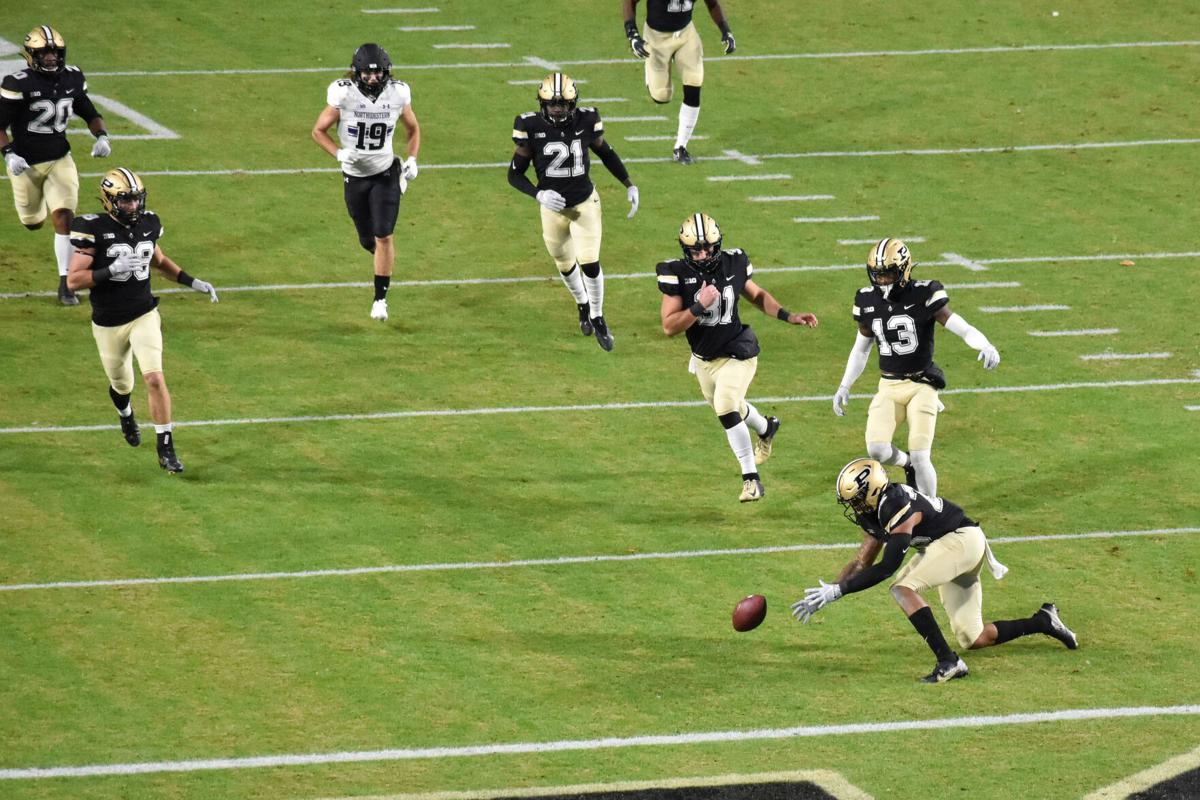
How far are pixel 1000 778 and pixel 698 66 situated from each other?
35.5 ft

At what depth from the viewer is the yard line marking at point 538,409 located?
13.6 m

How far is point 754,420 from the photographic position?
12383mm

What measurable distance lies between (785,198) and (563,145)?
167 inches

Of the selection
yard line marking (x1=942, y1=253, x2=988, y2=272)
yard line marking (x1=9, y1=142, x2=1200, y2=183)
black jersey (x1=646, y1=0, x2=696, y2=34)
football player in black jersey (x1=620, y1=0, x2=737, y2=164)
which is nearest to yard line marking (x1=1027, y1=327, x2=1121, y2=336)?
yard line marking (x1=942, y1=253, x2=988, y2=272)

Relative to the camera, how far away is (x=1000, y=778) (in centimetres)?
897

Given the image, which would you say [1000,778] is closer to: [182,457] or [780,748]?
[780,748]

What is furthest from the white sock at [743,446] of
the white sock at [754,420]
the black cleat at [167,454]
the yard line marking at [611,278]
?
the yard line marking at [611,278]

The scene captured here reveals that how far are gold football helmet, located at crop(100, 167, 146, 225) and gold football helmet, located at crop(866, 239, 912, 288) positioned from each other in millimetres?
4593

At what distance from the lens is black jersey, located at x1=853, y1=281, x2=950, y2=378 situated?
11.6 m

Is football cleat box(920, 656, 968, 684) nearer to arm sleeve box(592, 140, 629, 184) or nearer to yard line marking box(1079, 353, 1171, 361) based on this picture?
yard line marking box(1079, 353, 1171, 361)

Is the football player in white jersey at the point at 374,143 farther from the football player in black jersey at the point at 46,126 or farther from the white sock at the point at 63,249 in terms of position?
the white sock at the point at 63,249

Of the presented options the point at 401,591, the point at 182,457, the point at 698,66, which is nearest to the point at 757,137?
the point at 698,66

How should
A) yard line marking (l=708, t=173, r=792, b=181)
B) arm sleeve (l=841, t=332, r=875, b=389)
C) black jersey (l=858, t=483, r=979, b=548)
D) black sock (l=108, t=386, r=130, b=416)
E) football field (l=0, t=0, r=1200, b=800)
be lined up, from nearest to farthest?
football field (l=0, t=0, r=1200, b=800) < black jersey (l=858, t=483, r=979, b=548) < arm sleeve (l=841, t=332, r=875, b=389) < black sock (l=108, t=386, r=130, b=416) < yard line marking (l=708, t=173, r=792, b=181)

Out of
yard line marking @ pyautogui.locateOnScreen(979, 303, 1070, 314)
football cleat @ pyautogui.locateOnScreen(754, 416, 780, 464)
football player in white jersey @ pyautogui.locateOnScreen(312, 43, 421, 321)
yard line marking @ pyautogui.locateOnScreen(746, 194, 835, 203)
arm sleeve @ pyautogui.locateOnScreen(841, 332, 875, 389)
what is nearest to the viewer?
arm sleeve @ pyautogui.locateOnScreen(841, 332, 875, 389)
